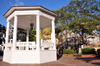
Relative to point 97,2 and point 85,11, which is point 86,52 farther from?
point 97,2

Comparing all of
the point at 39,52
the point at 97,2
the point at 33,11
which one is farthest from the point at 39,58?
the point at 97,2

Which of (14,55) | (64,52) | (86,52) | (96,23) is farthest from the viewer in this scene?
(64,52)

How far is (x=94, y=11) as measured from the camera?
1739 cm

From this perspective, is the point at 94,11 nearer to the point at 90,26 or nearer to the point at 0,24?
the point at 90,26

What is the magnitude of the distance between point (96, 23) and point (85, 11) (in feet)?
13.6

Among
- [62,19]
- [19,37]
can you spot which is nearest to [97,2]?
[62,19]

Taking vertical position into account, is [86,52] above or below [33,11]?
below

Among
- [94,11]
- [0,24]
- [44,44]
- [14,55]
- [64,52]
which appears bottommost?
[64,52]

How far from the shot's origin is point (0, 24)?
19.2m

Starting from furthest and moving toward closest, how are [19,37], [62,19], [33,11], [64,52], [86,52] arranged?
[19,37]
[62,19]
[64,52]
[86,52]
[33,11]

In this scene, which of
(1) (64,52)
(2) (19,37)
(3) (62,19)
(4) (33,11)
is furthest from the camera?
(2) (19,37)

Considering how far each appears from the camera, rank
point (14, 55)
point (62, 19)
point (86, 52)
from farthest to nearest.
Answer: point (62, 19) < point (86, 52) < point (14, 55)

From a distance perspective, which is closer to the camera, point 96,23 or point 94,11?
point 96,23

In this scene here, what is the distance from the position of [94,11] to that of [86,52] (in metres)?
8.06
